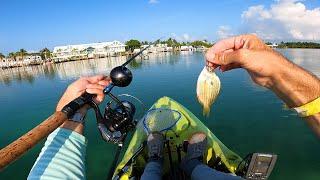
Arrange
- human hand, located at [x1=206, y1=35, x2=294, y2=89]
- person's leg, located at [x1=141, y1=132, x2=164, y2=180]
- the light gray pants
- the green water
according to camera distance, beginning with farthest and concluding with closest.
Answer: the green water < person's leg, located at [x1=141, y1=132, x2=164, y2=180] < the light gray pants < human hand, located at [x1=206, y1=35, x2=294, y2=89]

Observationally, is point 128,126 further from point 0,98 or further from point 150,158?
point 0,98

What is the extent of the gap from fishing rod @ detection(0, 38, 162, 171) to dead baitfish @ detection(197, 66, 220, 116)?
1.35 meters

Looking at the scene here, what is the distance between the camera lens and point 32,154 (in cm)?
1070

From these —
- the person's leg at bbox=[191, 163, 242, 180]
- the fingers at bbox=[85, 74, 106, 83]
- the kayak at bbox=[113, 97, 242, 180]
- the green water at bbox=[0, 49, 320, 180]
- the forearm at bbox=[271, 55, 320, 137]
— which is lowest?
the green water at bbox=[0, 49, 320, 180]

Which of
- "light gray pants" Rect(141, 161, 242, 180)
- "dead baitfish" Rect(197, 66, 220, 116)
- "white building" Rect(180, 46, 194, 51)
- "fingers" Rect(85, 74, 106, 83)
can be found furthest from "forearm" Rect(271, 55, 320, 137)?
"white building" Rect(180, 46, 194, 51)

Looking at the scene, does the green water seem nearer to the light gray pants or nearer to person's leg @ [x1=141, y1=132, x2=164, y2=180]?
person's leg @ [x1=141, y1=132, x2=164, y2=180]

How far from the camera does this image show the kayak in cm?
546

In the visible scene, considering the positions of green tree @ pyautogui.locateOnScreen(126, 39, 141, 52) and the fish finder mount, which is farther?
green tree @ pyautogui.locateOnScreen(126, 39, 141, 52)

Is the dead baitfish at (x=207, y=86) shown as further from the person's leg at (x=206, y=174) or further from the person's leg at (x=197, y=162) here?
the person's leg at (x=197, y=162)

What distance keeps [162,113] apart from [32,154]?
612 cm

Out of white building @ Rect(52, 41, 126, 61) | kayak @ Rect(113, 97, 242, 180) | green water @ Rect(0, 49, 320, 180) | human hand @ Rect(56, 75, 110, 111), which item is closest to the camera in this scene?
human hand @ Rect(56, 75, 110, 111)

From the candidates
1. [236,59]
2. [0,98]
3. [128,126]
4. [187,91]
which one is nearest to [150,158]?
[128,126]

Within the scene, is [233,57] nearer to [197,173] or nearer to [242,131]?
[197,173]

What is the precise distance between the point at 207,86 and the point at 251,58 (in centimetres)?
57
